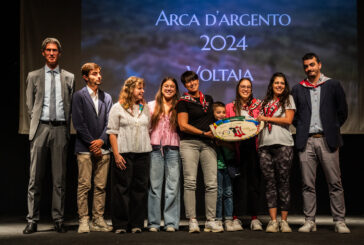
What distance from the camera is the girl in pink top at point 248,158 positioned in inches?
163

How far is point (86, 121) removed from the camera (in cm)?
409

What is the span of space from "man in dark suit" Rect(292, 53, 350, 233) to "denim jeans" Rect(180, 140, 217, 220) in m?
0.83

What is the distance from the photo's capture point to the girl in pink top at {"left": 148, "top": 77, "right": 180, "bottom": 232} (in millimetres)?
4109

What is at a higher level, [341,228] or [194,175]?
[194,175]

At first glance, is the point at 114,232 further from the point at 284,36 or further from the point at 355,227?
the point at 284,36

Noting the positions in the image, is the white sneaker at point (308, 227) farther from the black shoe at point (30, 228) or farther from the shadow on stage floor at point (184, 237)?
the black shoe at point (30, 228)

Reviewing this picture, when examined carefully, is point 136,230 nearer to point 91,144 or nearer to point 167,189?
point 167,189

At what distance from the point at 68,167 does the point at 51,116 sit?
1589 mm

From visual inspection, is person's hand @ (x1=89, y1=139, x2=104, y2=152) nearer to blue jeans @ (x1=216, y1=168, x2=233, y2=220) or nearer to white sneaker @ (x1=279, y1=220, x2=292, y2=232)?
blue jeans @ (x1=216, y1=168, x2=233, y2=220)

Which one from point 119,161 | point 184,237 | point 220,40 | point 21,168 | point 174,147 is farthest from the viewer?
point 21,168

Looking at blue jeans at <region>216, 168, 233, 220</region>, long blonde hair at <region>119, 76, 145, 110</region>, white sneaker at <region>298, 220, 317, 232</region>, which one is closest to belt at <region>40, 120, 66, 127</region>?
long blonde hair at <region>119, 76, 145, 110</region>

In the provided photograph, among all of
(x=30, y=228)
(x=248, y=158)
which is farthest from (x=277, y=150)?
(x=30, y=228)

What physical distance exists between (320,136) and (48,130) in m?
2.53

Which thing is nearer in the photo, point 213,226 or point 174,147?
point 213,226
